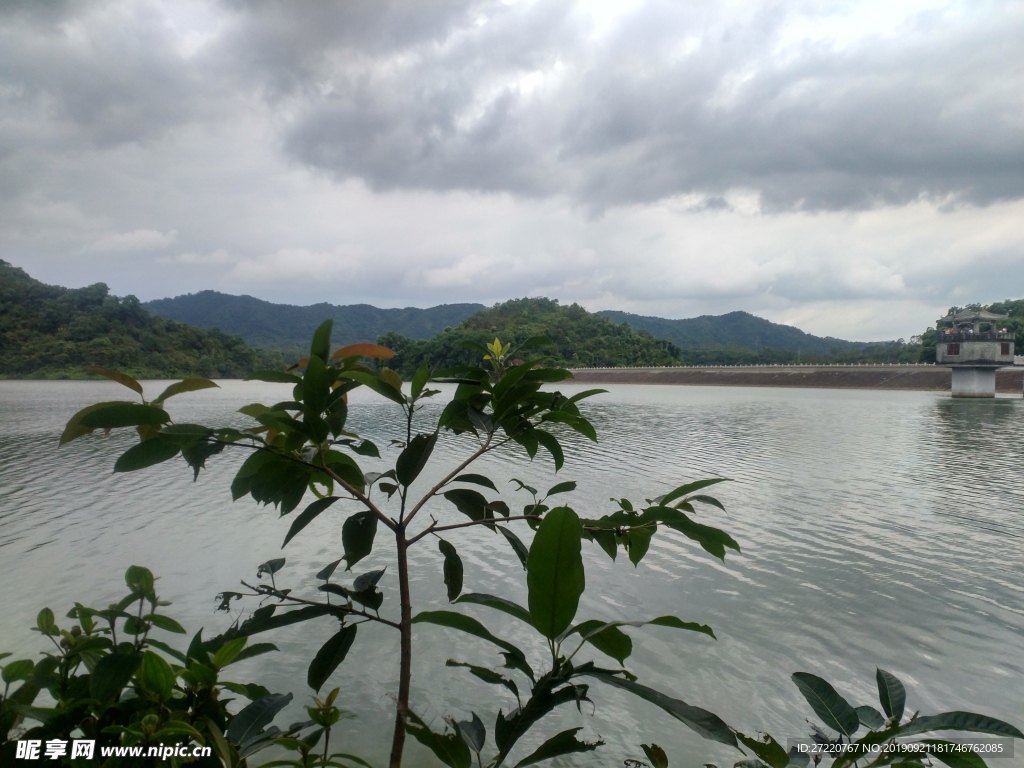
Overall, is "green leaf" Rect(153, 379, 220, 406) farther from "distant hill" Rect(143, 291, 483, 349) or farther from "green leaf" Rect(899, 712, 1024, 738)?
"distant hill" Rect(143, 291, 483, 349)

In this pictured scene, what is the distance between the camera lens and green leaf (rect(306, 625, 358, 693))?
0.78 metres

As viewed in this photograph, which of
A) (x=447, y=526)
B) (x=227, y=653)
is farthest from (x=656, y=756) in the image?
(x=227, y=653)

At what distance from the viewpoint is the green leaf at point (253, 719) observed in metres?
0.68

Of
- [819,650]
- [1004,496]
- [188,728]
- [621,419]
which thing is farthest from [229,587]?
[621,419]

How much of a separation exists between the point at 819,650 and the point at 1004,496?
4.30m

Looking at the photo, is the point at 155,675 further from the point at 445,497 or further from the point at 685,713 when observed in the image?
the point at 685,713

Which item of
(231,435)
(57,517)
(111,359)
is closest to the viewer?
(231,435)

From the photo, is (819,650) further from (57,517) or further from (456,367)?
(57,517)

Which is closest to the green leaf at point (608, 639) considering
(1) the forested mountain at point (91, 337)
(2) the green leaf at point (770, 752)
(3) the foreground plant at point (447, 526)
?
(3) the foreground plant at point (447, 526)

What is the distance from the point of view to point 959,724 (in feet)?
2.02

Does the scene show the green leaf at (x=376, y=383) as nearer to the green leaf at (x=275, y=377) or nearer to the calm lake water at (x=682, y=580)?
the green leaf at (x=275, y=377)

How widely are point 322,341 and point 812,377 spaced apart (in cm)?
3647

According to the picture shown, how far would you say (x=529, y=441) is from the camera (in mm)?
953

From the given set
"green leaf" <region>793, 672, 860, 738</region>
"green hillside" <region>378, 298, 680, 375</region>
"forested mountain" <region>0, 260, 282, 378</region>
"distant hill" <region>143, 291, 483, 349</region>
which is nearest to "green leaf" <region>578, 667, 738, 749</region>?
"green leaf" <region>793, 672, 860, 738</region>
